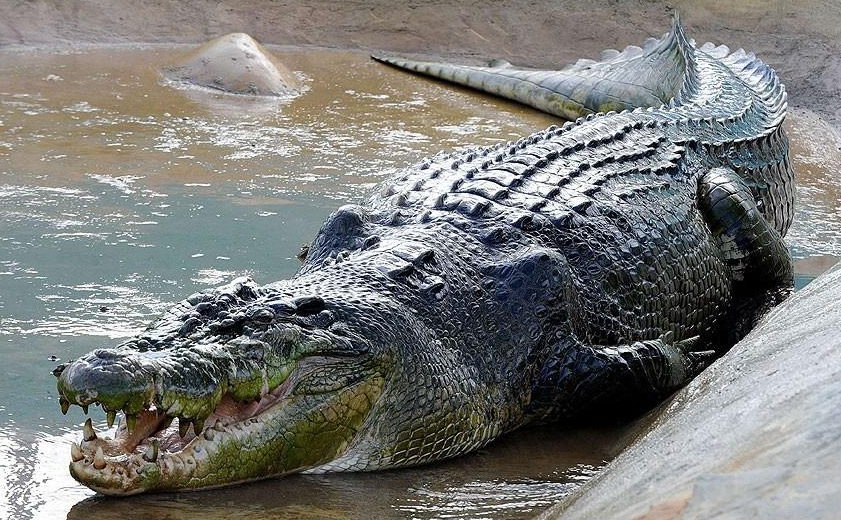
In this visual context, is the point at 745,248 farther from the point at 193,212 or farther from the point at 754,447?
the point at 754,447

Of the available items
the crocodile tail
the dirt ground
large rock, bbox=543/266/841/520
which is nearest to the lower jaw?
large rock, bbox=543/266/841/520

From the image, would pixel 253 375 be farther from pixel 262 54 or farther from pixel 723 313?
pixel 262 54

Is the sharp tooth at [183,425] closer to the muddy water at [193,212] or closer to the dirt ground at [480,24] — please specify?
the muddy water at [193,212]

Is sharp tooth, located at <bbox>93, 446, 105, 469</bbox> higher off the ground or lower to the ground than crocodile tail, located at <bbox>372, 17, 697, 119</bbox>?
lower

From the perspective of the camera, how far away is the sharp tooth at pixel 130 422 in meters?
2.46

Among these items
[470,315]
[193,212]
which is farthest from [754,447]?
[193,212]

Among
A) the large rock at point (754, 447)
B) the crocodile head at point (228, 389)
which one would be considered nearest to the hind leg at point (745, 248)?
the large rock at point (754, 447)

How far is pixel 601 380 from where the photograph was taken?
3.46 metres

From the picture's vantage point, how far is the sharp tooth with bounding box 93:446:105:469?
8.25ft

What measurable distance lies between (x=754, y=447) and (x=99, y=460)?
1424 mm

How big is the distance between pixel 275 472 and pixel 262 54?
625cm

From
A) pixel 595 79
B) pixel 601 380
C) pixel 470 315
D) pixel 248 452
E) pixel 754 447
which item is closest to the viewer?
pixel 754 447

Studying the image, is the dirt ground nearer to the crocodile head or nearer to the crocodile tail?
the crocodile tail

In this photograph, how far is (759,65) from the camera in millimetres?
6547
